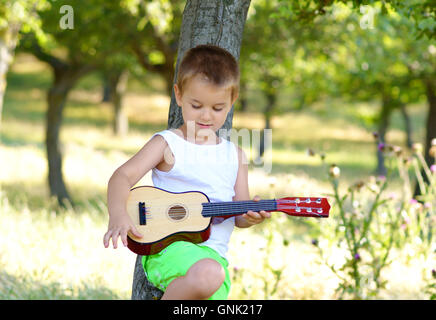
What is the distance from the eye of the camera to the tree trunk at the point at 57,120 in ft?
30.7

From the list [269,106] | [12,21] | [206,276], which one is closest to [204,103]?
[206,276]

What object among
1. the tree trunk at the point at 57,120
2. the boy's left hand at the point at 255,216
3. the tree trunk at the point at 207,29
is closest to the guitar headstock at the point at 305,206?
the boy's left hand at the point at 255,216

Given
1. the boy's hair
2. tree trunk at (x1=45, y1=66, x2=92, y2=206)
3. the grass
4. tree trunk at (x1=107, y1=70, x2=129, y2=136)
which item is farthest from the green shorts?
tree trunk at (x1=107, y1=70, x2=129, y2=136)

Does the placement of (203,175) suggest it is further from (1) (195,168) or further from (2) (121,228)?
(2) (121,228)

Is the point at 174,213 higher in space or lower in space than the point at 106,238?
higher

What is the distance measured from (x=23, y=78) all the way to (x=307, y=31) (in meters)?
27.5

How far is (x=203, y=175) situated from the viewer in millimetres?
2535

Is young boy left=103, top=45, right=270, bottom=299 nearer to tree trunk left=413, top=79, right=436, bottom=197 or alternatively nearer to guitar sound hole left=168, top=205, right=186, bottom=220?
guitar sound hole left=168, top=205, right=186, bottom=220

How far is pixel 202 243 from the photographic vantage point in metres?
2.47

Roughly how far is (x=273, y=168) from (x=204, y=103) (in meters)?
15.6

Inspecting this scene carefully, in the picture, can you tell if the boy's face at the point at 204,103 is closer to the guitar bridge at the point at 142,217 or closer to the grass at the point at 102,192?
the guitar bridge at the point at 142,217

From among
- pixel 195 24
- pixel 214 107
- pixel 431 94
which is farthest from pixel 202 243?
pixel 431 94

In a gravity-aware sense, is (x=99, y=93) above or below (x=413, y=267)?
above
